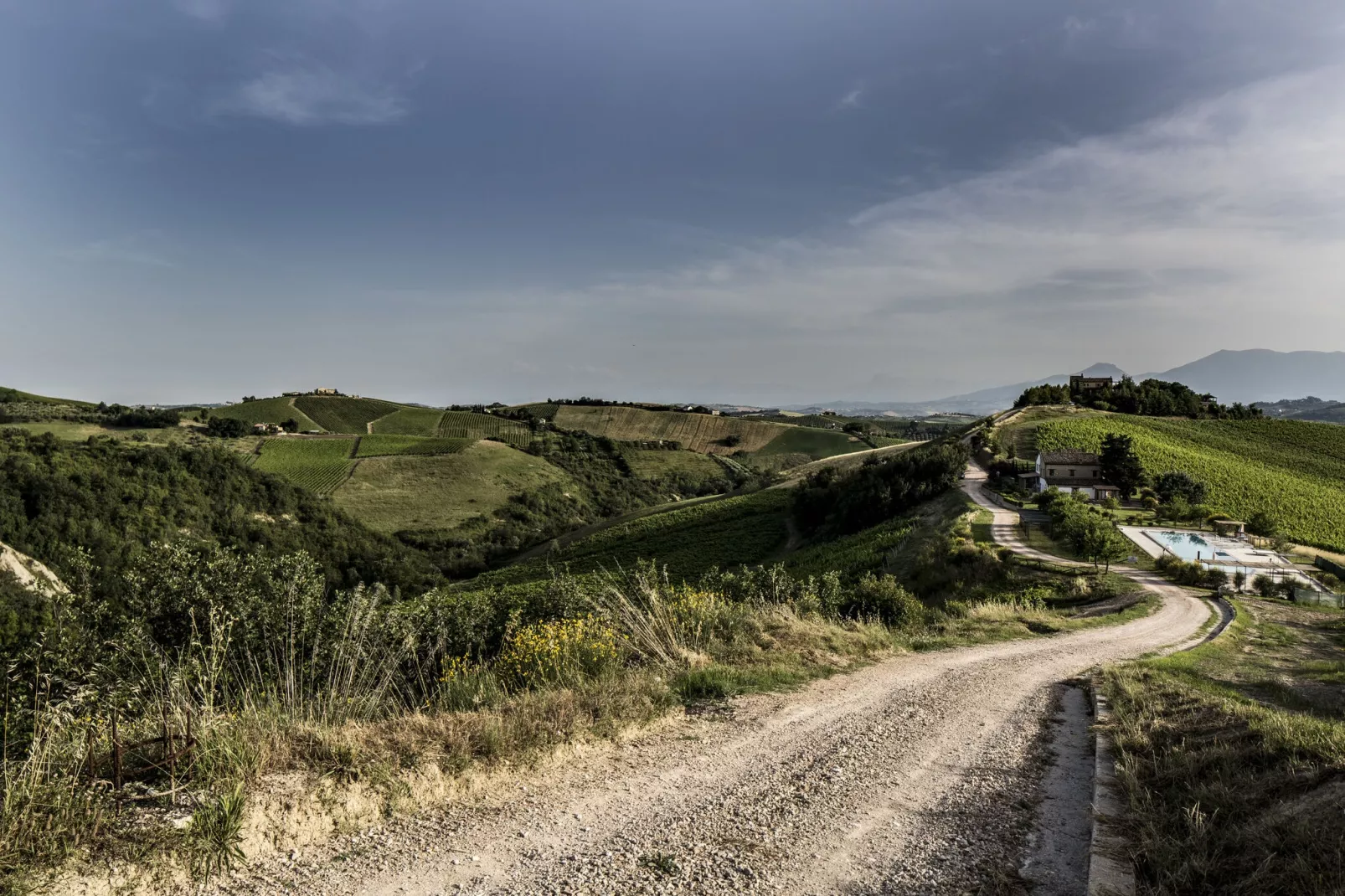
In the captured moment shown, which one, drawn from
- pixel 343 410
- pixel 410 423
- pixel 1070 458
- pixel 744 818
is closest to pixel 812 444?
pixel 1070 458

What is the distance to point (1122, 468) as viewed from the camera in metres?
50.1

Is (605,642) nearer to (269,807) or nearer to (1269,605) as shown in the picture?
(269,807)

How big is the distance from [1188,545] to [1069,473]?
1732cm

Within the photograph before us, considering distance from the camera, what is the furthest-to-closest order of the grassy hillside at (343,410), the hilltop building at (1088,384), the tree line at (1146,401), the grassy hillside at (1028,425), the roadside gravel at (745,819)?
the grassy hillside at (343,410) < the hilltop building at (1088,384) < the tree line at (1146,401) < the grassy hillside at (1028,425) < the roadside gravel at (745,819)

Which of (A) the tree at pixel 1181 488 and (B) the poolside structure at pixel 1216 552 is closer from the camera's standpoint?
(B) the poolside structure at pixel 1216 552

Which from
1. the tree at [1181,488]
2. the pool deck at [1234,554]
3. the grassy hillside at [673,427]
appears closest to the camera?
the pool deck at [1234,554]

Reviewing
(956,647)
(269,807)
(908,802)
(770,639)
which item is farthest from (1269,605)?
(269,807)

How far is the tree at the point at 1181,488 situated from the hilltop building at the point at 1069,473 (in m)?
3.00

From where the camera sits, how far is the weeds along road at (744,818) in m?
4.34

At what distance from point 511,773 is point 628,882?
1.88 meters

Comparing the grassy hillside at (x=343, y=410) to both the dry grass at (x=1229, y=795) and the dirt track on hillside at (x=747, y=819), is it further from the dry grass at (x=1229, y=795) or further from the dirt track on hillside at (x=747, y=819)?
the dry grass at (x=1229, y=795)

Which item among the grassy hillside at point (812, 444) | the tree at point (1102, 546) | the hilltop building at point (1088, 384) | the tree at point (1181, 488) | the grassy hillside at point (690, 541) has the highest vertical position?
the hilltop building at point (1088, 384)

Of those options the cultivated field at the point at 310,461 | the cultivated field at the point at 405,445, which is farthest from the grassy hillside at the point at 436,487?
the cultivated field at the point at 310,461

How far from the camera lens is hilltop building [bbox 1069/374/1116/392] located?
9388 cm
